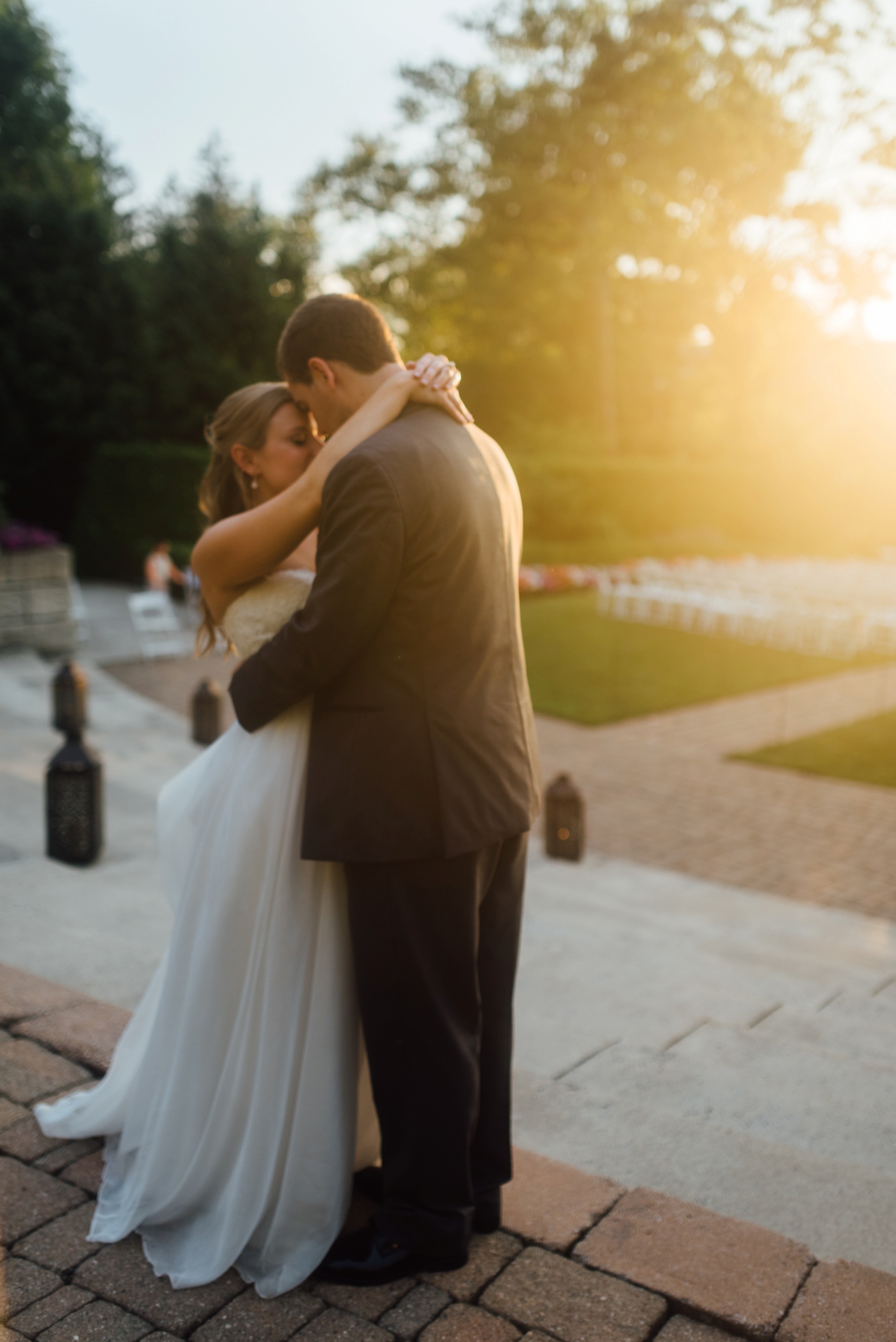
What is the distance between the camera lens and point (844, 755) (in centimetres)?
1063

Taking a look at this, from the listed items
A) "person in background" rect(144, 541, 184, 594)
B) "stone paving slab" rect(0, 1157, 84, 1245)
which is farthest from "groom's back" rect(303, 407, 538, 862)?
"person in background" rect(144, 541, 184, 594)

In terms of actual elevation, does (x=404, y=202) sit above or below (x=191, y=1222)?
above

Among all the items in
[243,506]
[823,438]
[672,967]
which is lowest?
[672,967]

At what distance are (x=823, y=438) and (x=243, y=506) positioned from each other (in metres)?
40.2

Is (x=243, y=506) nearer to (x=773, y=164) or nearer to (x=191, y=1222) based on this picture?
(x=191, y=1222)

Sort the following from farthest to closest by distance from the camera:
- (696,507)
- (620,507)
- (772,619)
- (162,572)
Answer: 1. (696,507)
2. (620,507)
3. (772,619)
4. (162,572)

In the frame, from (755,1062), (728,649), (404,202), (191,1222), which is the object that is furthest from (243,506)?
(404,202)

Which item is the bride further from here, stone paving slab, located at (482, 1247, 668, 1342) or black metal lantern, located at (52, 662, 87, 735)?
black metal lantern, located at (52, 662, 87, 735)

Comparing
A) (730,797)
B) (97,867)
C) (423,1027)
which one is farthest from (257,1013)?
(730,797)

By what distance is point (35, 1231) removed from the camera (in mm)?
2402

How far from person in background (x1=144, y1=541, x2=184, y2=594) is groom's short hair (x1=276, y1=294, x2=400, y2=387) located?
48.8ft

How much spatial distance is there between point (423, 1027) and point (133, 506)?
870 inches

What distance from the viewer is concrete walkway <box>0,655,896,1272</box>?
2.74m

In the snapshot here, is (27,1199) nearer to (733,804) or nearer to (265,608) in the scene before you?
(265,608)
